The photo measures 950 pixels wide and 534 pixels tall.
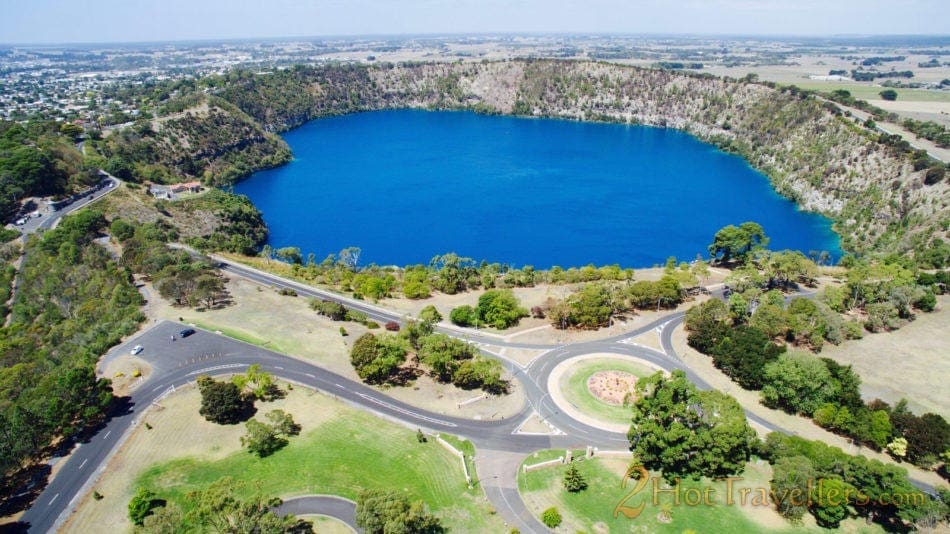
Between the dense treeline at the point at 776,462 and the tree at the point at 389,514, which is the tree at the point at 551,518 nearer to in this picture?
the tree at the point at 389,514

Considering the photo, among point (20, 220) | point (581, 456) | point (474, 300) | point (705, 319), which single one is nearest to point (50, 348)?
point (20, 220)

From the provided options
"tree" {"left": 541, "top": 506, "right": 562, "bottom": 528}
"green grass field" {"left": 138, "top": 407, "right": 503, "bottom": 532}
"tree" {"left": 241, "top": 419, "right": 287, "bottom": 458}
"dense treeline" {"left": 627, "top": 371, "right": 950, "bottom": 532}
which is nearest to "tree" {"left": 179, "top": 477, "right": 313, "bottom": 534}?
"green grass field" {"left": 138, "top": 407, "right": 503, "bottom": 532}

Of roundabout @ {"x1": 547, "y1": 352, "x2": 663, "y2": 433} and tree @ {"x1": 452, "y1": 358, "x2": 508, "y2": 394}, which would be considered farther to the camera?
tree @ {"x1": 452, "y1": 358, "x2": 508, "y2": 394}

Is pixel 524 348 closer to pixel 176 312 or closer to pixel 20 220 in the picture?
pixel 176 312

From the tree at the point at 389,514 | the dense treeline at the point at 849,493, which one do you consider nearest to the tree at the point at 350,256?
the tree at the point at 389,514

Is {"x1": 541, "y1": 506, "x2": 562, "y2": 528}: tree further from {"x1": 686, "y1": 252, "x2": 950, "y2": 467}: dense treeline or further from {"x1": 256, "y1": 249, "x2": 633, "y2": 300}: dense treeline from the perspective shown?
{"x1": 256, "y1": 249, "x2": 633, "y2": 300}: dense treeline
